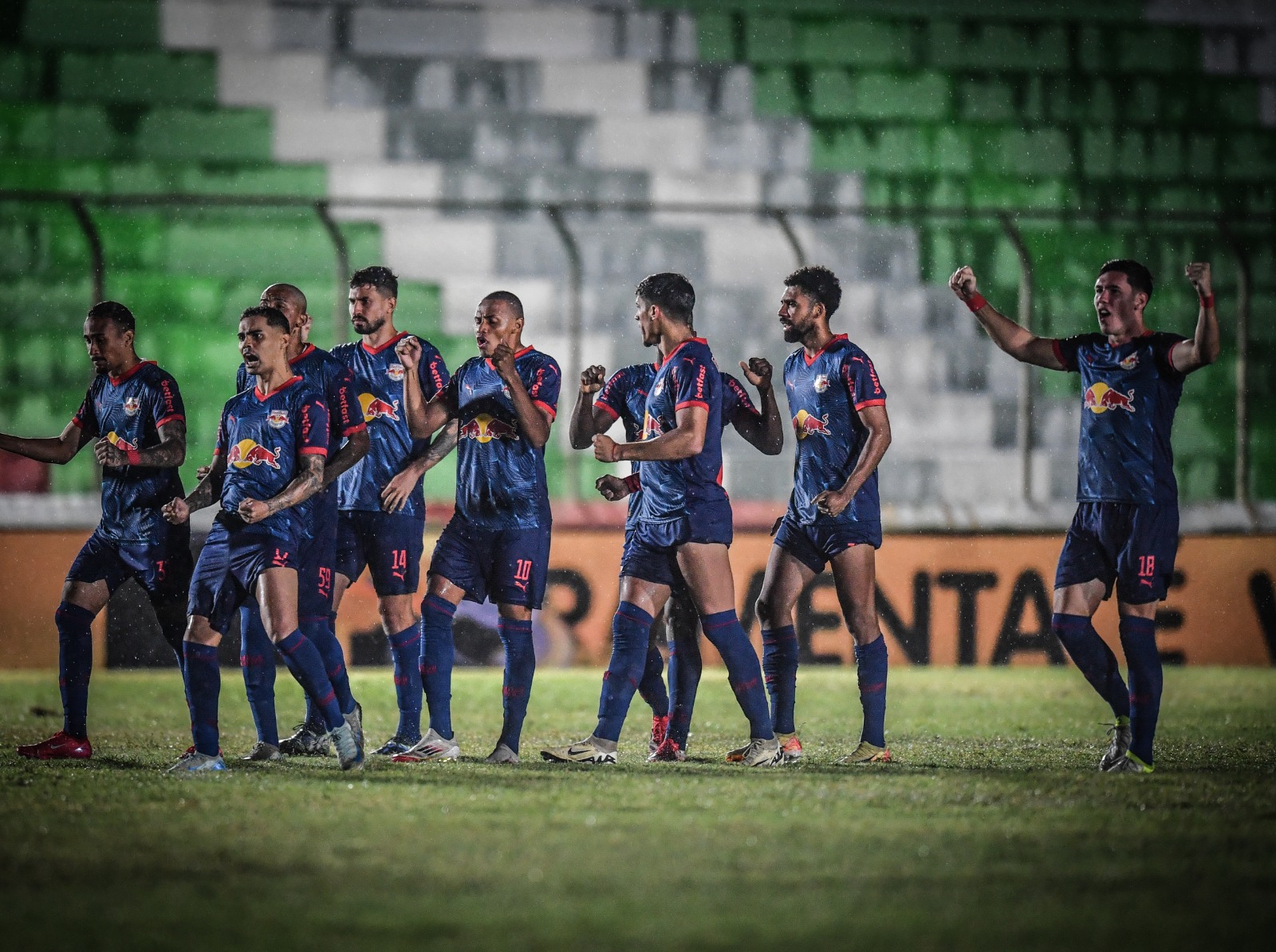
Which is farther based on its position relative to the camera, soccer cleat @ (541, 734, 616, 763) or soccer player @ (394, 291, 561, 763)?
soccer player @ (394, 291, 561, 763)

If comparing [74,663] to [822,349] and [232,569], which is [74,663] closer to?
[232,569]

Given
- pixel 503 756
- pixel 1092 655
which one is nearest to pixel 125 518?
pixel 503 756

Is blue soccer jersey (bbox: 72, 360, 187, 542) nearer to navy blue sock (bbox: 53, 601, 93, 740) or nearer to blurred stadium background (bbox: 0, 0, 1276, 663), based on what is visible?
Result: navy blue sock (bbox: 53, 601, 93, 740)

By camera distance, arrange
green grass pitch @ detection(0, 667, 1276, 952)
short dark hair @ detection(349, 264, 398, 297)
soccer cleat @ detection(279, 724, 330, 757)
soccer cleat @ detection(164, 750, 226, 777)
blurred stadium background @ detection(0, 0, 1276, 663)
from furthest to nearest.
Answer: blurred stadium background @ detection(0, 0, 1276, 663) < short dark hair @ detection(349, 264, 398, 297) < soccer cleat @ detection(279, 724, 330, 757) < soccer cleat @ detection(164, 750, 226, 777) < green grass pitch @ detection(0, 667, 1276, 952)

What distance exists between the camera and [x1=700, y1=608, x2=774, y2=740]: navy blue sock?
263 inches

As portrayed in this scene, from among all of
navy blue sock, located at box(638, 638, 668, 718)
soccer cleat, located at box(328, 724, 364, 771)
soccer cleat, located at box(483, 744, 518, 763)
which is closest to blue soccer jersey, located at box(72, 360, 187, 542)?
soccer cleat, located at box(328, 724, 364, 771)

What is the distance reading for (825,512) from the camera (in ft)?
22.3

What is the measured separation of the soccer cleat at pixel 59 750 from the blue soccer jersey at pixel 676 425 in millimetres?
2364

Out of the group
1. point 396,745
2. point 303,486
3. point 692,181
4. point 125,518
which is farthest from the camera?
point 692,181

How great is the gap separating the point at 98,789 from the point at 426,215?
824cm

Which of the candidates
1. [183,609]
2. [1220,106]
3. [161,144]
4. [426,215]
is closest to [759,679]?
[183,609]

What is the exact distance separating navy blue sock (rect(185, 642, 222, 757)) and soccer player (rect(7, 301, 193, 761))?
0.65 metres

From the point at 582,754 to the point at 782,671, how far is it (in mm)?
946

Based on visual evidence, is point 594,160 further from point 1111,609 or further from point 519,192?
point 1111,609
